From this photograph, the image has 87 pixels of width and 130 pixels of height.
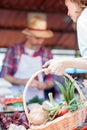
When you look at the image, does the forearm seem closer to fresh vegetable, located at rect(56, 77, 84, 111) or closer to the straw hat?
the straw hat

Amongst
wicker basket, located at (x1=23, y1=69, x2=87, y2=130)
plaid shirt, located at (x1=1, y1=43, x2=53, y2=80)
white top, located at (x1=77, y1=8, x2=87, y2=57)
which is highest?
white top, located at (x1=77, y1=8, x2=87, y2=57)

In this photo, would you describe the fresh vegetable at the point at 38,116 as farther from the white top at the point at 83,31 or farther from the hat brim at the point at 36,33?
the hat brim at the point at 36,33

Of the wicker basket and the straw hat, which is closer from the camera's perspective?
the wicker basket

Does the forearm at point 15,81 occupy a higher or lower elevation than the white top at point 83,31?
lower

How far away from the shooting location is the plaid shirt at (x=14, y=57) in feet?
11.1

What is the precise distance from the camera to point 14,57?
135 inches

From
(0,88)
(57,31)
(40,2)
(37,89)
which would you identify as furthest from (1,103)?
(57,31)

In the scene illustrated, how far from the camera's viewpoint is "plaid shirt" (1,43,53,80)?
338 cm

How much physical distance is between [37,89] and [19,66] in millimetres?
286

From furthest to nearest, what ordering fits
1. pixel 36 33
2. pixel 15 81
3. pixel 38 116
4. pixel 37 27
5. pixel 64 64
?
pixel 37 27 < pixel 36 33 < pixel 15 81 < pixel 38 116 < pixel 64 64

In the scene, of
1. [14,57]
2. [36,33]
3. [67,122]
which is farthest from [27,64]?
[67,122]

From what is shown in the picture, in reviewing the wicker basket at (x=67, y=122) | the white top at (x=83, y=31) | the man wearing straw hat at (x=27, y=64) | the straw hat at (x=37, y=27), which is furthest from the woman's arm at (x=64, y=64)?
the straw hat at (x=37, y=27)

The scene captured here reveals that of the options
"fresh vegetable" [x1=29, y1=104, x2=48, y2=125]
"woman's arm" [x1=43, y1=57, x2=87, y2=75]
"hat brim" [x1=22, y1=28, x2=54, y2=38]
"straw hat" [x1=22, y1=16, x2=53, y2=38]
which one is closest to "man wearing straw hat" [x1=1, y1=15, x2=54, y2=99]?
"hat brim" [x1=22, y1=28, x2=54, y2=38]

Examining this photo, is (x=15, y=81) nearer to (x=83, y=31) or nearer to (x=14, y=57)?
(x=14, y=57)
